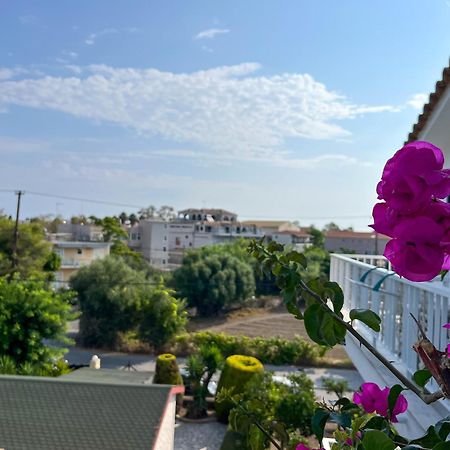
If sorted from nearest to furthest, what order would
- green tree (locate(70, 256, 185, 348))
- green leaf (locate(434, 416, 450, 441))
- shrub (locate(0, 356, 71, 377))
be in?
1. green leaf (locate(434, 416, 450, 441))
2. shrub (locate(0, 356, 71, 377))
3. green tree (locate(70, 256, 185, 348))

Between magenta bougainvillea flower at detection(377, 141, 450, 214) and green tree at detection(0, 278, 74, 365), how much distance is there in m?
10.7

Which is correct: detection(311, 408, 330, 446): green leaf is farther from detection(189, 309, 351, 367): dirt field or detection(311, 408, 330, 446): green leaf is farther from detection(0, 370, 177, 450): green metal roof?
detection(189, 309, 351, 367): dirt field

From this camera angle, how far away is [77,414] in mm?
6270

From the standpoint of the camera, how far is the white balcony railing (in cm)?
240

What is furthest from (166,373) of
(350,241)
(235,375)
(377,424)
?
(350,241)

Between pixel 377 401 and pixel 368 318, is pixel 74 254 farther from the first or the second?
pixel 368 318

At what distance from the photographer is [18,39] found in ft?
27.6

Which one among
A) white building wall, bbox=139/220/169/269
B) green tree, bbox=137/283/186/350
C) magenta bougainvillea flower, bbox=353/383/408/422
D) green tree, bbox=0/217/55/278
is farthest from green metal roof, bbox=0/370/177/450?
white building wall, bbox=139/220/169/269

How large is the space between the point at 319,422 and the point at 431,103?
9.27ft

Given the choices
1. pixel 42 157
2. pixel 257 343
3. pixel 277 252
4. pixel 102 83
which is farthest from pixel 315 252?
pixel 277 252

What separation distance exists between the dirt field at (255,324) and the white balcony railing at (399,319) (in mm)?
16480

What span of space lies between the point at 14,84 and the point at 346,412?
39.7 feet

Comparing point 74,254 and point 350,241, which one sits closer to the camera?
point 74,254

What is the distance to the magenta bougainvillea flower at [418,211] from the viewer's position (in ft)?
2.00
